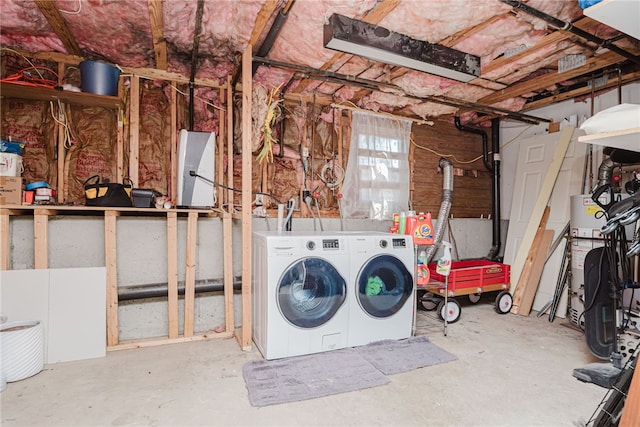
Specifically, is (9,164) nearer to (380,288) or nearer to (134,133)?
(134,133)

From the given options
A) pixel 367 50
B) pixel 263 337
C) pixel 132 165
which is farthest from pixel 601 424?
pixel 132 165

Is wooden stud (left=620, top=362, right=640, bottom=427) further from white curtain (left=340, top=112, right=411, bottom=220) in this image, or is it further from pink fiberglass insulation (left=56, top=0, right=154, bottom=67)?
pink fiberglass insulation (left=56, top=0, right=154, bottom=67)

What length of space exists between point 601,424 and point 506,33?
2.61 metres

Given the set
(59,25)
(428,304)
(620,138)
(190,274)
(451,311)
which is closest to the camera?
(620,138)

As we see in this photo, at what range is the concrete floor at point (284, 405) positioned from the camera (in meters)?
1.82

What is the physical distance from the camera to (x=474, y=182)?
16.1 feet

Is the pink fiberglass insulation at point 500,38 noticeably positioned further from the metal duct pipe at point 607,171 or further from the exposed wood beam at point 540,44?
the metal duct pipe at point 607,171

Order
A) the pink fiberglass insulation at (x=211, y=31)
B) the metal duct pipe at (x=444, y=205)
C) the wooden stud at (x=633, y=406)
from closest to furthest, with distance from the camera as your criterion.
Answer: the wooden stud at (x=633, y=406)
the pink fiberglass insulation at (x=211, y=31)
the metal duct pipe at (x=444, y=205)

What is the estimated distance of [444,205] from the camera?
14.1 feet

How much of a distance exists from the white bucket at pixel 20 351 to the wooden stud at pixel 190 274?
39.1 inches

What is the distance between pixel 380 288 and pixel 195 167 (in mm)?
2063

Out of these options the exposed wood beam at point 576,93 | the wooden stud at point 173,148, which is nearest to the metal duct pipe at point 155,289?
the wooden stud at point 173,148

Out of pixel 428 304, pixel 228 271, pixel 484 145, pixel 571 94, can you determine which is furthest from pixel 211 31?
pixel 484 145

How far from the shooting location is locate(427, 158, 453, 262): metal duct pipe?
13.7ft
